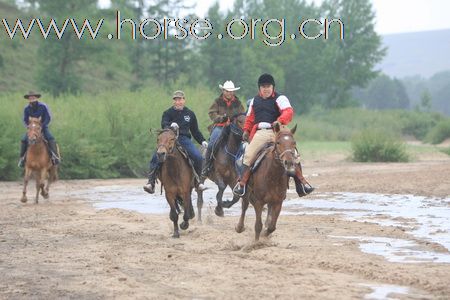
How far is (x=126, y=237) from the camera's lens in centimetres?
1591

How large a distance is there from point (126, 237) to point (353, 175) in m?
17.5

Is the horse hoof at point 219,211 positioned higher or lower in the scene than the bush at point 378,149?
higher

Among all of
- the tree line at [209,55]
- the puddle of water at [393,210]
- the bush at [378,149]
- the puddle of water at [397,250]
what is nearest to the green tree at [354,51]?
the tree line at [209,55]

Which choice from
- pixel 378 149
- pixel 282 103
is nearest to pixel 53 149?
pixel 282 103

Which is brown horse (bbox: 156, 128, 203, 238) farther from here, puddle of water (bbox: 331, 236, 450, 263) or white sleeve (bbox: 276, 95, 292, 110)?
puddle of water (bbox: 331, 236, 450, 263)

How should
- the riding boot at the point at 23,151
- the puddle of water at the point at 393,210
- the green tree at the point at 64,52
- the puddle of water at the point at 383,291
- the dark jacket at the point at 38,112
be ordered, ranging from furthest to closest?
the green tree at the point at 64,52 < the riding boot at the point at 23,151 < the dark jacket at the point at 38,112 < the puddle of water at the point at 393,210 < the puddle of water at the point at 383,291

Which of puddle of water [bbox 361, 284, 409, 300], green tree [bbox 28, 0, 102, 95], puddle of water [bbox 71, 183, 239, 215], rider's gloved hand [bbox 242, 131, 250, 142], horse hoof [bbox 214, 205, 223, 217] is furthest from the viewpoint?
green tree [bbox 28, 0, 102, 95]

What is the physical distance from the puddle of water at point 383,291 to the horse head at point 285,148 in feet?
9.54

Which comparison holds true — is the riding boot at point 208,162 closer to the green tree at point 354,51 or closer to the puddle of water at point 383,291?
the puddle of water at point 383,291

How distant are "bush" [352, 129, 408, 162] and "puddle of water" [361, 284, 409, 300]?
3192cm

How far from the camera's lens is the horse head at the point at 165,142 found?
15094mm

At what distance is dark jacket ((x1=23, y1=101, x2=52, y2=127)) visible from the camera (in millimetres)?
22755

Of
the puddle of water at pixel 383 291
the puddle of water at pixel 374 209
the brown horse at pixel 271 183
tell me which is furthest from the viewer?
the puddle of water at pixel 374 209

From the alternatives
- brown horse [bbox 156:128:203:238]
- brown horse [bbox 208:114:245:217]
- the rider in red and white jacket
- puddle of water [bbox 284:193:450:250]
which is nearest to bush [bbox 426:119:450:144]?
puddle of water [bbox 284:193:450:250]
